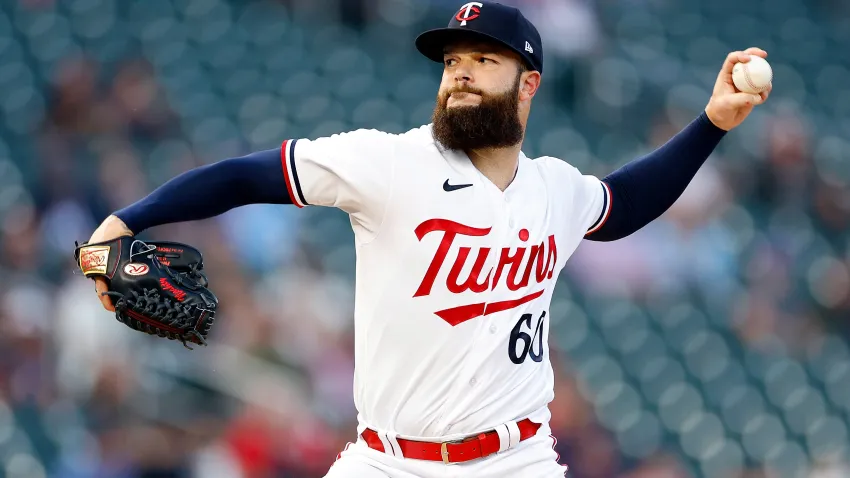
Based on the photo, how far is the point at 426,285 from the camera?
2852mm

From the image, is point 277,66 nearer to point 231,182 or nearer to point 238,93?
point 238,93

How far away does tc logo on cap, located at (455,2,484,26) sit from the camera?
298 centimetres

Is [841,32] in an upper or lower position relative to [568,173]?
upper

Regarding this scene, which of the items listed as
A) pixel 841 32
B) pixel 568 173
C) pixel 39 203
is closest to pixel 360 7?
pixel 39 203

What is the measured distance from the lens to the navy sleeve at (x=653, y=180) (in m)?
3.37

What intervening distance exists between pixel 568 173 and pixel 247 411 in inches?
108

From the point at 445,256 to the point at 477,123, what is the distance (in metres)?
0.37

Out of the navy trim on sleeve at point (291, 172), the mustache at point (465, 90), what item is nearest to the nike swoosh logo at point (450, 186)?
the mustache at point (465, 90)

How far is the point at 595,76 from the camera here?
7.42 m

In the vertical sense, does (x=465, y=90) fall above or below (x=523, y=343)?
above

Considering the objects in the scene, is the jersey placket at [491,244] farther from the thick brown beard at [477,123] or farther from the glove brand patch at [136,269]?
the glove brand patch at [136,269]

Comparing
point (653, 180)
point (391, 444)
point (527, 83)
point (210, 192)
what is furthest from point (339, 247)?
point (210, 192)

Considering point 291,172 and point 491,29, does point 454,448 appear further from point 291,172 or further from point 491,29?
point 491,29

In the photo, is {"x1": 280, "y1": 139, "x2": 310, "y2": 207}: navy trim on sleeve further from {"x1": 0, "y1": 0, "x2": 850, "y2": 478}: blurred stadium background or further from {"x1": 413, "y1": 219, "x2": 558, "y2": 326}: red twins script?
{"x1": 0, "y1": 0, "x2": 850, "y2": 478}: blurred stadium background
